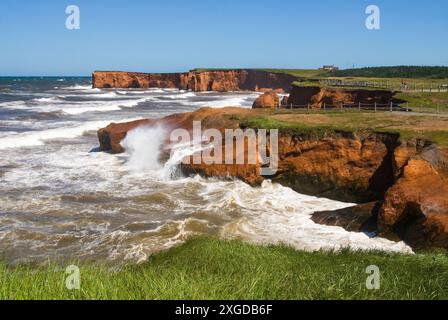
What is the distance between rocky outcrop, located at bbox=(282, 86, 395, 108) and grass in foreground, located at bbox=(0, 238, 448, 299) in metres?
24.4

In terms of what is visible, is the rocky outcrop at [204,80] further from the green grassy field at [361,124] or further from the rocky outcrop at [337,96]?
the green grassy field at [361,124]

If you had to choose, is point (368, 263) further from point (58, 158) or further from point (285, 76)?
point (285, 76)

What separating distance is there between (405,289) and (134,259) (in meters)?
6.71

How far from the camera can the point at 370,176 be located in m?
17.1

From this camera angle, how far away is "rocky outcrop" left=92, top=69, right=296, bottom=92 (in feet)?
354

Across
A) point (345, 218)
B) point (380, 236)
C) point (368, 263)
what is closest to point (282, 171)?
point (345, 218)

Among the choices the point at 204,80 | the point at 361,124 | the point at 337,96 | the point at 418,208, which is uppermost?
the point at 204,80

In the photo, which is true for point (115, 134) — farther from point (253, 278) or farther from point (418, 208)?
point (253, 278)

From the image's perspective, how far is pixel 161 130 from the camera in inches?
982

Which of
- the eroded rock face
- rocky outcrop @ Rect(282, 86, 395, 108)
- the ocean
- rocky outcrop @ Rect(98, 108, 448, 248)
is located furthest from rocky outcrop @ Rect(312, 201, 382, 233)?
rocky outcrop @ Rect(282, 86, 395, 108)

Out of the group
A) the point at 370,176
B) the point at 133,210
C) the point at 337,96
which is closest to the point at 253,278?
the point at 133,210

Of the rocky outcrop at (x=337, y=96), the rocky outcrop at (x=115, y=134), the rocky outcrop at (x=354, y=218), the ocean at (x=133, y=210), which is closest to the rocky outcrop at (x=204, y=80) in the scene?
the rocky outcrop at (x=337, y=96)

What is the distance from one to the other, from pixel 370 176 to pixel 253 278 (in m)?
11.9

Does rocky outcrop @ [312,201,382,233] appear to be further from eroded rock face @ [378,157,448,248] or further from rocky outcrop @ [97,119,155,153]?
rocky outcrop @ [97,119,155,153]
